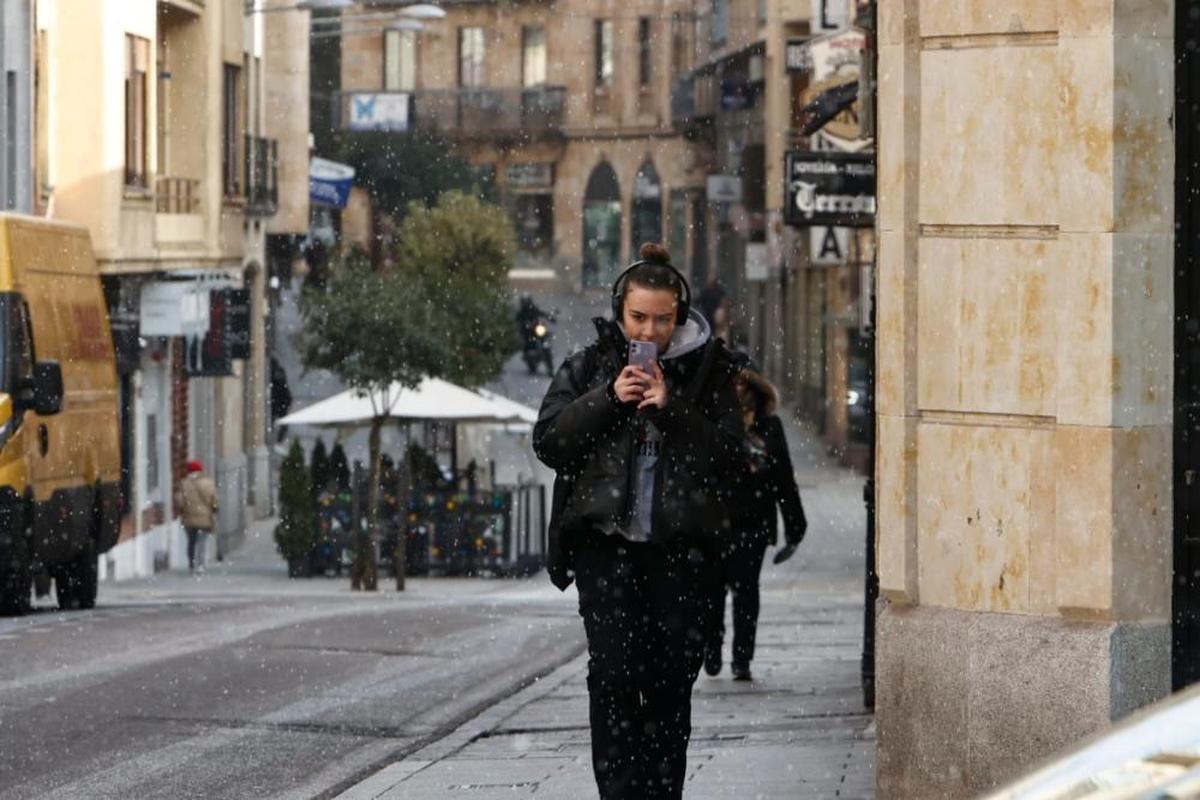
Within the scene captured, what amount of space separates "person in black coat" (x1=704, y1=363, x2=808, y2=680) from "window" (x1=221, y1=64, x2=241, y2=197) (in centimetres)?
2584

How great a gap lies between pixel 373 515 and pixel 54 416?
406 inches

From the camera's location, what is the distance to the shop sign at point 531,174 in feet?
298

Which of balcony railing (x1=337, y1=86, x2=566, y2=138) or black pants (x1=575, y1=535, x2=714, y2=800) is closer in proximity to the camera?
black pants (x1=575, y1=535, x2=714, y2=800)

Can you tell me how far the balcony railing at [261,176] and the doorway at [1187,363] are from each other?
33.0 metres

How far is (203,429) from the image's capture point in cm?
4050

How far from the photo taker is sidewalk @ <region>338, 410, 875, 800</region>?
9.22 m

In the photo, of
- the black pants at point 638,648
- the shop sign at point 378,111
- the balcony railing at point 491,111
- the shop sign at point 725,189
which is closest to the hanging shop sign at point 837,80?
the black pants at point 638,648

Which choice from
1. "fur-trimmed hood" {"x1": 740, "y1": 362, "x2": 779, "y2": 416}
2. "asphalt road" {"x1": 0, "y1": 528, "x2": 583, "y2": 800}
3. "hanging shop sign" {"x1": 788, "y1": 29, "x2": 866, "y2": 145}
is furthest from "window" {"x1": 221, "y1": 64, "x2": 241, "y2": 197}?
"fur-trimmed hood" {"x1": 740, "y1": 362, "x2": 779, "y2": 416}

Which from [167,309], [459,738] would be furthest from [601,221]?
[459,738]

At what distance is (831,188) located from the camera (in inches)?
568

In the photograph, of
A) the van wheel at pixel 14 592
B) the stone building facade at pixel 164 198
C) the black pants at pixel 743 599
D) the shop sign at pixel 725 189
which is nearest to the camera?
the black pants at pixel 743 599

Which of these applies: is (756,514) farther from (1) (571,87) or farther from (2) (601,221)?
(1) (571,87)

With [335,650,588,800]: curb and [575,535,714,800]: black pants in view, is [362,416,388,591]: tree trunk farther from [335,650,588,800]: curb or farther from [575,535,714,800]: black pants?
[575,535,714,800]: black pants

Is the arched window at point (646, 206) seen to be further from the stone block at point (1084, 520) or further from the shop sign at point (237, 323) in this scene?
the stone block at point (1084, 520)
